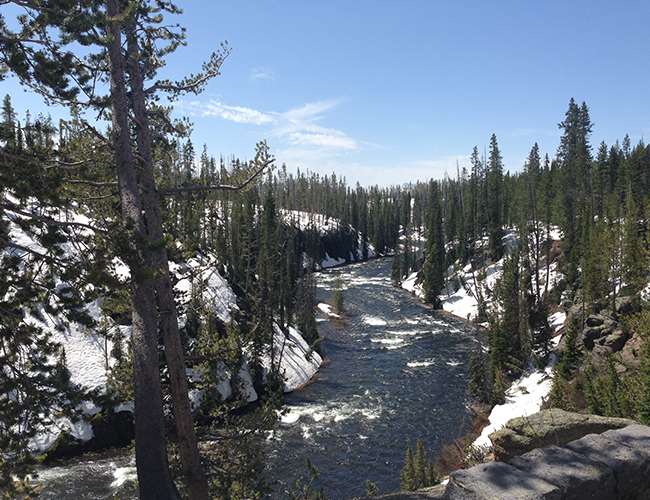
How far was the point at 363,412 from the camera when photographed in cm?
3431

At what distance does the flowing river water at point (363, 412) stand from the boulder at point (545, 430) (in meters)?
6.60

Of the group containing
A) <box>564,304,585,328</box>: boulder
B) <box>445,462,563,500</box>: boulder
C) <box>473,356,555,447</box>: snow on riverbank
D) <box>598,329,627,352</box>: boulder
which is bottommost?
<box>473,356,555,447</box>: snow on riverbank

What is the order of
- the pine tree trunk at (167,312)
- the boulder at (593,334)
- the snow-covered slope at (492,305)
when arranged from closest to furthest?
the pine tree trunk at (167,312) < the snow-covered slope at (492,305) < the boulder at (593,334)

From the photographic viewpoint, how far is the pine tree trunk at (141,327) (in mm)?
6934

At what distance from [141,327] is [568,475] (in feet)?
21.8

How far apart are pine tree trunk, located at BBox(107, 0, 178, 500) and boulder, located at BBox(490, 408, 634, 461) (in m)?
9.60

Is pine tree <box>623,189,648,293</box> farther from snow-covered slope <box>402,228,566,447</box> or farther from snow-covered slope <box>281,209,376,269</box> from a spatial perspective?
snow-covered slope <box>281,209,376,269</box>

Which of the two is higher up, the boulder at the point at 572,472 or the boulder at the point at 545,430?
the boulder at the point at 572,472

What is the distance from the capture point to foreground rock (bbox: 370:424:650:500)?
6.16 m

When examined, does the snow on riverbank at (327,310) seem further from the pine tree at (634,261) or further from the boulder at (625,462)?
the boulder at (625,462)

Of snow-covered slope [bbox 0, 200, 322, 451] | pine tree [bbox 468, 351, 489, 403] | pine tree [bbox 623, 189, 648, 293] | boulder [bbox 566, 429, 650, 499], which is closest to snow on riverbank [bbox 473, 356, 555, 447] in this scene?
pine tree [bbox 468, 351, 489, 403]

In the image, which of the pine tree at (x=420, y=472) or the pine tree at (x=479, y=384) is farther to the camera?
the pine tree at (x=479, y=384)

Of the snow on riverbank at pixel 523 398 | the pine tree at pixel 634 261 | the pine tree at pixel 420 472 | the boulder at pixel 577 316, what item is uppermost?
the pine tree at pixel 634 261

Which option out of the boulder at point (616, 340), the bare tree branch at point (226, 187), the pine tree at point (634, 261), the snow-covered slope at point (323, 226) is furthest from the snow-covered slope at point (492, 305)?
the snow-covered slope at point (323, 226)
